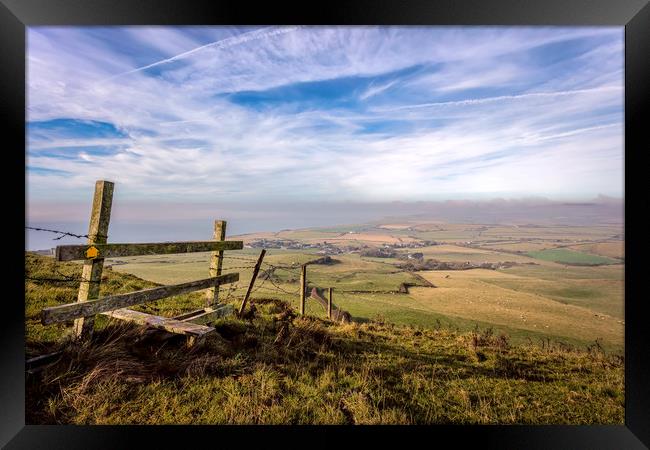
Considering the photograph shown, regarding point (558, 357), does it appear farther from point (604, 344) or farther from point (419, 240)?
point (419, 240)

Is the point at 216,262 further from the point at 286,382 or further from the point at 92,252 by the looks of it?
the point at 286,382

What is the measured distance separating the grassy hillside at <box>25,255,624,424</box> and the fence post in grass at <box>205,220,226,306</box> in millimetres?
553

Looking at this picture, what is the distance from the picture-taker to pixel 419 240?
107 feet

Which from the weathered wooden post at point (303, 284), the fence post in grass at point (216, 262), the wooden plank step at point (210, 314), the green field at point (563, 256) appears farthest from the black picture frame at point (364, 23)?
the green field at point (563, 256)

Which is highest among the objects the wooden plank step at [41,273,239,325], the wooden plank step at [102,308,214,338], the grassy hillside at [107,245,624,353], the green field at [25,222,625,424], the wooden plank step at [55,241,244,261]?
the wooden plank step at [55,241,244,261]

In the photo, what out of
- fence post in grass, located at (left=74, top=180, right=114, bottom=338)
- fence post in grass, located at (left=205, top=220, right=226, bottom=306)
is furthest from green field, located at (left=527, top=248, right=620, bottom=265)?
fence post in grass, located at (left=74, top=180, right=114, bottom=338)

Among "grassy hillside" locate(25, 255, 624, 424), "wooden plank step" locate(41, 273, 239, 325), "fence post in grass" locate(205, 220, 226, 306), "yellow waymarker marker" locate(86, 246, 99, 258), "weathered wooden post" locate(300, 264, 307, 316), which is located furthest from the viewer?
"weathered wooden post" locate(300, 264, 307, 316)

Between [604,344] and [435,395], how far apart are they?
8103mm

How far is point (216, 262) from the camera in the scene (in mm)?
5656

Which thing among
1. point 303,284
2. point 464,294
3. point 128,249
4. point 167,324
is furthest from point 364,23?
point 464,294

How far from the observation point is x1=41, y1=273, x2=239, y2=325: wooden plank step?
9.95 feet

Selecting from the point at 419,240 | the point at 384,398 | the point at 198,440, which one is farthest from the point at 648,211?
the point at 419,240

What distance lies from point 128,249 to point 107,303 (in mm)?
754

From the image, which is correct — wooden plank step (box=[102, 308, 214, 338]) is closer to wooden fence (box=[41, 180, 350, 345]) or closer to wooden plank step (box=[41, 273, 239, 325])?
wooden fence (box=[41, 180, 350, 345])
